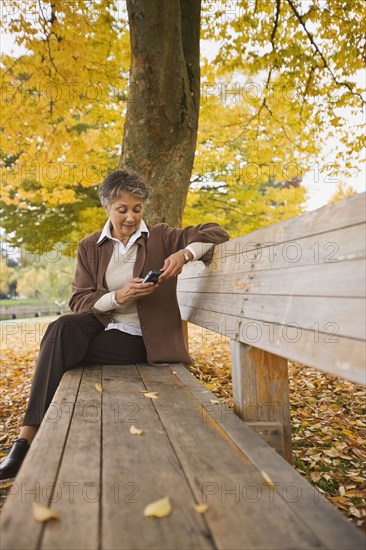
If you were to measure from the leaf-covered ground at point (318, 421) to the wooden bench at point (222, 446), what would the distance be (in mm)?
792

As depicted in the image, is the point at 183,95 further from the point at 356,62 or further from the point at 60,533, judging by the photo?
the point at 60,533

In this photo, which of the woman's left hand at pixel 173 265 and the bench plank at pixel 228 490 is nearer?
the bench plank at pixel 228 490

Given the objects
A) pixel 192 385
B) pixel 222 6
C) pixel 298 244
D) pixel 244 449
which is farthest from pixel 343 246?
pixel 222 6

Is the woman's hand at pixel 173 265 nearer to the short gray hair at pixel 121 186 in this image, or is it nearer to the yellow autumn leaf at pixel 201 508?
the short gray hair at pixel 121 186

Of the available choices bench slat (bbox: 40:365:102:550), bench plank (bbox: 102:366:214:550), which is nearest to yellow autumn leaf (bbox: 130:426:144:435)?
bench plank (bbox: 102:366:214:550)

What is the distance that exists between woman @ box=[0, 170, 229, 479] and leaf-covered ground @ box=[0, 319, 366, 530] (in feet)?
3.29

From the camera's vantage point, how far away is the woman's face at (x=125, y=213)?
11.4 ft

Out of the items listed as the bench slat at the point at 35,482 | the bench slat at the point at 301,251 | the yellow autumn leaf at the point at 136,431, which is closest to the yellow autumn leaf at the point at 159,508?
the bench slat at the point at 35,482

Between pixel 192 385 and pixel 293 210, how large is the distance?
34.8 ft

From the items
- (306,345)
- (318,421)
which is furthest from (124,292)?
(318,421)

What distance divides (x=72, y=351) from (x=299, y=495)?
2.17 meters

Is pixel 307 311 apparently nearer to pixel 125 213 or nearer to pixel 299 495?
pixel 299 495

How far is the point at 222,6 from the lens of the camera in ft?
28.2

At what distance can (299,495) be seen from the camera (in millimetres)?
1364
